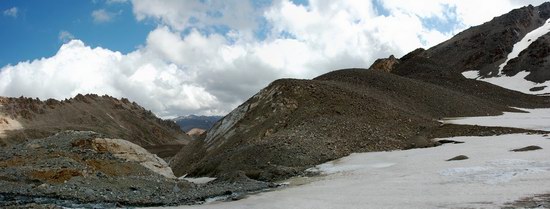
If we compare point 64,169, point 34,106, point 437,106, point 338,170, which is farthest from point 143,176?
point 34,106

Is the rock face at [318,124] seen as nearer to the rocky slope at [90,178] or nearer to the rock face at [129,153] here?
the rock face at [129,153]

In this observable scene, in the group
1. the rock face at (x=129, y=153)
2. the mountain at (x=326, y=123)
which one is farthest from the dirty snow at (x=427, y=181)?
the rock face at (x=129, y=153)

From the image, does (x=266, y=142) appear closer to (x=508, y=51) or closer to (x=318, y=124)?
(x=318, y=124)

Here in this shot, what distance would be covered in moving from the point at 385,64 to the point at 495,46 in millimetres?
56175

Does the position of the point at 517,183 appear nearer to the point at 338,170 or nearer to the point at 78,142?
the point at 338,170

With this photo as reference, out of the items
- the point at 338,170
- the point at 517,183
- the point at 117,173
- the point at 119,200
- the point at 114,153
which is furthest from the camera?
the point at 114,153

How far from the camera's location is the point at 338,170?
32406mm

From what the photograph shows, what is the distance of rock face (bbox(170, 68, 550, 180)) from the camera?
130 feet

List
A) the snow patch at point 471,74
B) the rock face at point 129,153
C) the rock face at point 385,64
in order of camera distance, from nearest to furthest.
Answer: the rock face at point 129,153 < the rock face at point 385,64 < the snow patch at point 471,74

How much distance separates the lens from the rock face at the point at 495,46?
138 metres

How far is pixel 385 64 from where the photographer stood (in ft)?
408

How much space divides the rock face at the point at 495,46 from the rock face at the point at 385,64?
20356mm

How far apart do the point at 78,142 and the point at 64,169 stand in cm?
852

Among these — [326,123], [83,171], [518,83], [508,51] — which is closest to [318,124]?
[326,123]
